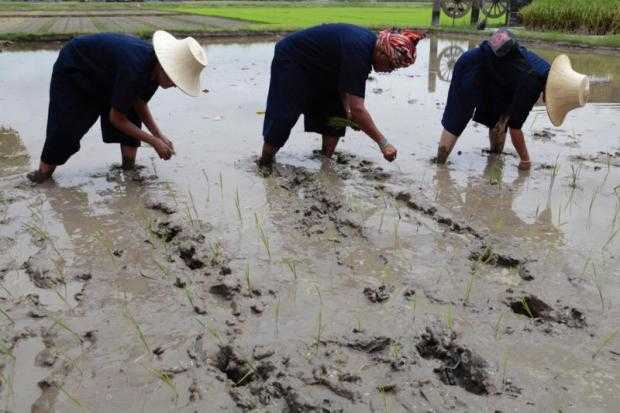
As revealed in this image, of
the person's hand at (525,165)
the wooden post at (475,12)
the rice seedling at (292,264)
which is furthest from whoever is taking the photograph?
the wooden post at (475,12)

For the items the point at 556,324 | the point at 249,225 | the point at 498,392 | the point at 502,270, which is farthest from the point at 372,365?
the point at 249,225

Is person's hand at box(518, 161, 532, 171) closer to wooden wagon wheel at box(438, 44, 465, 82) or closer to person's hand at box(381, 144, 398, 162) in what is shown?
person's hand at box(381, 144, 398, 162)

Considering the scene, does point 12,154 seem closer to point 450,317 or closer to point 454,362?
point 450,317

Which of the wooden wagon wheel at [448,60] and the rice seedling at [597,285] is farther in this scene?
the wooden wagon wheel at [448,60]

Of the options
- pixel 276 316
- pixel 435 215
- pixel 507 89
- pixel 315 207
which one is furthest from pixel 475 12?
pixel 276 316

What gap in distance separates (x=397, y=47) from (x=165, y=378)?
222 cm

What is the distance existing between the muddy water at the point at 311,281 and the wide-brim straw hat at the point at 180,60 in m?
0.69

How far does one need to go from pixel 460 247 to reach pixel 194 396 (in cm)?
157

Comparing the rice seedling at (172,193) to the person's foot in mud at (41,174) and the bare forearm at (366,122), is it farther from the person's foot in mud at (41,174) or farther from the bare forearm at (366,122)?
the bare forearm at (366,122)

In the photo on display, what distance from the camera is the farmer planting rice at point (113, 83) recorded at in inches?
123

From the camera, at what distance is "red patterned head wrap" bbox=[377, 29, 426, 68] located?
315 centimetres

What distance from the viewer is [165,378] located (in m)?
1.75

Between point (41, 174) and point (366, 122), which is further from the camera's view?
point (41, 174)

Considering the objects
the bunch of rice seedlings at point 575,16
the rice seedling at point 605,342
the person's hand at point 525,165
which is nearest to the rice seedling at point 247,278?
the rice seedling at point 605,342
